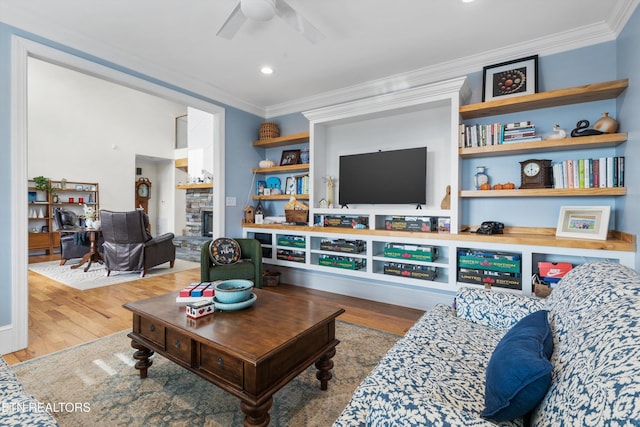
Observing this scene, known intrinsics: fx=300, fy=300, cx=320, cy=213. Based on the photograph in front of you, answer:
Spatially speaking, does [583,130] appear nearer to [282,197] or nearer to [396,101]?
[396,101]

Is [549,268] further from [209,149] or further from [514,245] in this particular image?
[209,149]

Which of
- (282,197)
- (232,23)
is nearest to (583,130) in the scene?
(232,23)

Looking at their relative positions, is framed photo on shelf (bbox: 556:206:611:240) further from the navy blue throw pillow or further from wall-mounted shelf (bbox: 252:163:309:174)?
wall-mounted shelf (bbox: 252:163:309:174)

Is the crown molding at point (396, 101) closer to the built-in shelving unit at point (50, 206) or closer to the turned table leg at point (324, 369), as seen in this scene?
the turned table leg at point (324, 369)

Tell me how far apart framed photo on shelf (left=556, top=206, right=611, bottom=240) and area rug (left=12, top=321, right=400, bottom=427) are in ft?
5.82

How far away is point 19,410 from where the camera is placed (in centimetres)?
90

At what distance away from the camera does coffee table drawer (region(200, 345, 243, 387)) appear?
1313 mm

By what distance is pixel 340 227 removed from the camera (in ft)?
11.3

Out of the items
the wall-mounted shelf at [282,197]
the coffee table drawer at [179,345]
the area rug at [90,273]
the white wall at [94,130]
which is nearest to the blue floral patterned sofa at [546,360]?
the coffee table drawer at [179,345]

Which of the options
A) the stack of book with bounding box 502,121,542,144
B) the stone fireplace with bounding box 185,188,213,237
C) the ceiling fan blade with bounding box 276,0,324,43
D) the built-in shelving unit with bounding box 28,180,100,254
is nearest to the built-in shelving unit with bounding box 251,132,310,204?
the ceiling fan blade with bounding box 276,0,324,43

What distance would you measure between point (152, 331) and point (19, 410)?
77 centimetres

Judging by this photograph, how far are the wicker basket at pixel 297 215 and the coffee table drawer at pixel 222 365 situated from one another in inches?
94.8

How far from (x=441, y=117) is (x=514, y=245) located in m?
1.48

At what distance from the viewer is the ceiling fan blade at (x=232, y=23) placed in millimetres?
1989
